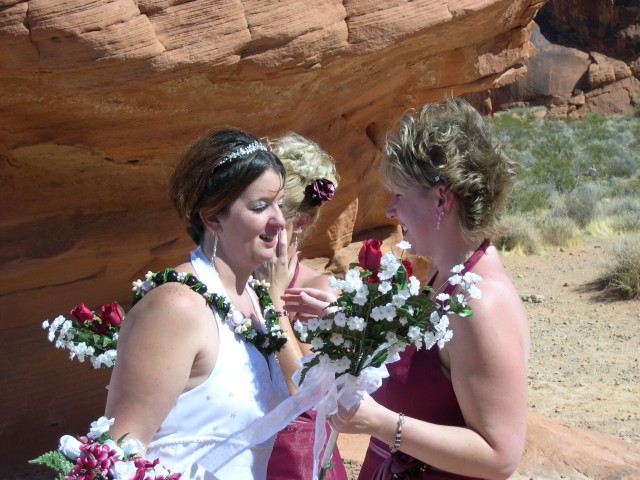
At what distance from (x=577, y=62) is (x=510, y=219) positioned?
17.8 m

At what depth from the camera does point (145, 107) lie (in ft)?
15.5

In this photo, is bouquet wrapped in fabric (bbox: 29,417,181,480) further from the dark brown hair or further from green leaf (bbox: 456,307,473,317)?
green leaf (bbox: 456,307,473,317)

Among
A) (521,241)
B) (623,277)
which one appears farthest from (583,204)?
(623,277)

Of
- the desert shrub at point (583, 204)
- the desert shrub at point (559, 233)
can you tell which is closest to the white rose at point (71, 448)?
the desert shrub at point (559, 233)

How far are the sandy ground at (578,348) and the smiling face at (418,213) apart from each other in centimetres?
304

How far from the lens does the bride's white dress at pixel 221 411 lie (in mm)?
Result: 2299

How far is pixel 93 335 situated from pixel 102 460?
761 millimetres

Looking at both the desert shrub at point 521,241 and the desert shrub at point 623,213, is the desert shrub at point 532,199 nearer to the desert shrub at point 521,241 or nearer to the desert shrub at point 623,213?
the desert shrub at point 623,213

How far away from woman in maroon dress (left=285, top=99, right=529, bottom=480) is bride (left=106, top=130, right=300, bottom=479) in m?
0.19

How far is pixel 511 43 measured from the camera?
20.4ft

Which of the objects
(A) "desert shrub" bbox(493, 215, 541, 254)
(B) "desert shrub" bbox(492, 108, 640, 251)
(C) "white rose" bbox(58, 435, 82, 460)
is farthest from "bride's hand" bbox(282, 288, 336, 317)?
(A) "desert shrub" bbox(493, 215, 541, 254)

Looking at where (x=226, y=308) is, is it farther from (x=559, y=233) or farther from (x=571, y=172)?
(x=571, y=172)

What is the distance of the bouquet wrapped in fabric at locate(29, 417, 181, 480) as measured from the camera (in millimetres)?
2094

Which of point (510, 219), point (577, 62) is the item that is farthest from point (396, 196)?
point (577, 62)
